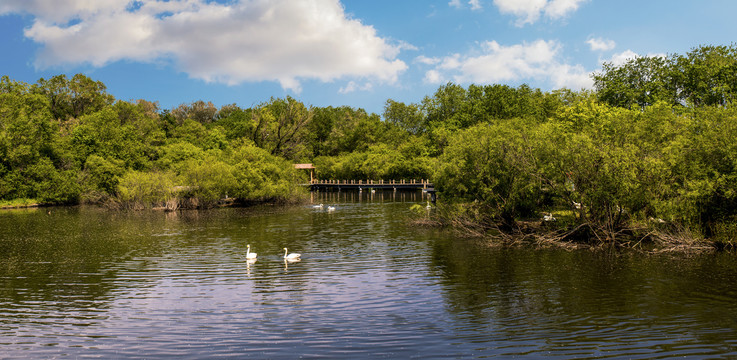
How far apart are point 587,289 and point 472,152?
16063 millimetres

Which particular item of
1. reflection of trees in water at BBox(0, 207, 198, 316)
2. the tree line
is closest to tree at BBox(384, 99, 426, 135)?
the tree line

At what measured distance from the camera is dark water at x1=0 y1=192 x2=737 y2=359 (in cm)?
1473

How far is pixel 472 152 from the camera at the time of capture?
35938 mm

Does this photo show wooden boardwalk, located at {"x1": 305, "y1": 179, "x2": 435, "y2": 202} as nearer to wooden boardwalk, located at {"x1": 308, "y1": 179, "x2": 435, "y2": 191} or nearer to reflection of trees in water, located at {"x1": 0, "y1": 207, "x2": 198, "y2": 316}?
wooden boardwalk, located at {"x1": 308, "y1": 179, "x2": 435, "y2": 191}

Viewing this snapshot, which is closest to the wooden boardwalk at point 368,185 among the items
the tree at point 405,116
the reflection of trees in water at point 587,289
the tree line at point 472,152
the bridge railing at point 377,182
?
the bridge railing at point 377,182

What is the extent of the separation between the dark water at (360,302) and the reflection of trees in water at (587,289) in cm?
8

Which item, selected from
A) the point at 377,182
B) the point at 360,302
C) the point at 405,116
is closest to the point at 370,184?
the point at 377,182

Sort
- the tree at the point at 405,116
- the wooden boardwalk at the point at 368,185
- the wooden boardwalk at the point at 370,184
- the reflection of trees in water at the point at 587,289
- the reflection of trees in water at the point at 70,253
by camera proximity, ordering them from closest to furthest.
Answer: the reflection of trees in water at the point at 587,289 → the reflection of trees in water at the point at 70,253 → the wooden boardwalk at the point at 370,184 → the wooden boardwalk at the point at 368,185 → the tree at the point at 405,116

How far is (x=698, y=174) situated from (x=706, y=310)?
40.3 feet

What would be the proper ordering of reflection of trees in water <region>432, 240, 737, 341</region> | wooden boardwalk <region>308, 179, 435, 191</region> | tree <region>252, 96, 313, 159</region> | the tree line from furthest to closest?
wooden boardwalk <region>308, 179, 435, 191</region> < tree <region>252, 96, 313, 159</region> < the tree line < reflection of trees in water <region>432, 240, 737, 341</region>

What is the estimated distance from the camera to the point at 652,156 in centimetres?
3022

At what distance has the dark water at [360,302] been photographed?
14734mm

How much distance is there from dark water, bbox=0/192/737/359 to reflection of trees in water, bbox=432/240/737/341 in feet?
0.27

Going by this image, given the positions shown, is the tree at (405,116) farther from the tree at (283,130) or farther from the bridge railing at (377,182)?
the tree at (283,130)
